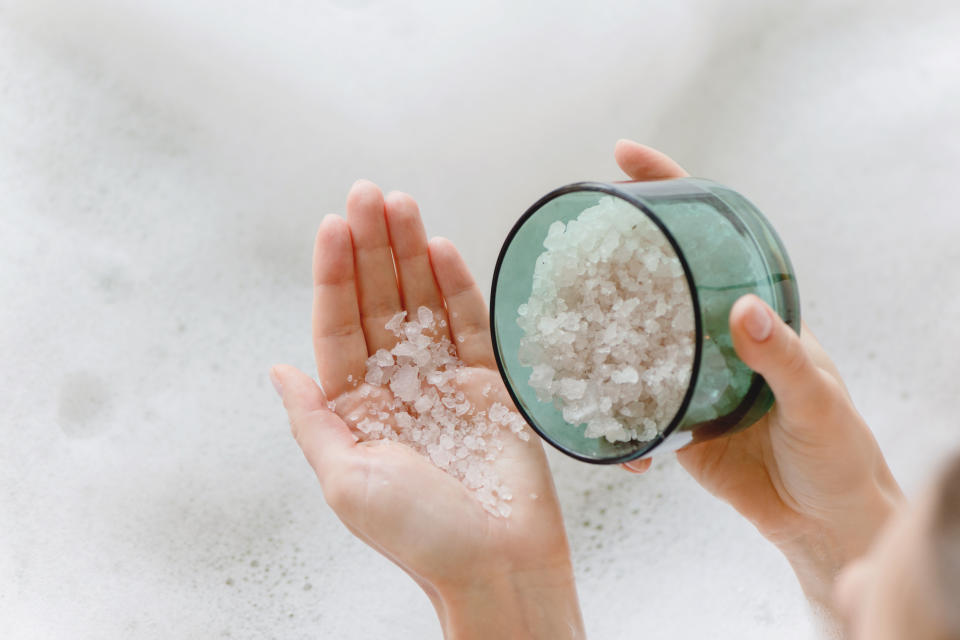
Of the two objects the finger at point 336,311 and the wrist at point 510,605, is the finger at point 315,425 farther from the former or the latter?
the wrist at point 510,605

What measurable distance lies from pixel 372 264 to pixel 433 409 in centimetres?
16

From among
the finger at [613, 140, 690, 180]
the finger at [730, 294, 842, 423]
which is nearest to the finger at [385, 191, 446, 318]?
the finger at [613, 140, 690, 180]

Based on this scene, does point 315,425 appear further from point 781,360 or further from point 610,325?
point 781,360

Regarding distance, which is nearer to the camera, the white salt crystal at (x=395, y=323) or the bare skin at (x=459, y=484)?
the bare skin at (x=459, y=484)

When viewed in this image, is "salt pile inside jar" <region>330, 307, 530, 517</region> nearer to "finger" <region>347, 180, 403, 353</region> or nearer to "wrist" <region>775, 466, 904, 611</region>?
"finger" <region>347, 180, 403, 353</region>

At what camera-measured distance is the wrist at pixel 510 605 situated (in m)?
0.70

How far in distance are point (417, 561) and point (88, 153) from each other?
868 mm

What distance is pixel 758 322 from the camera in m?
0.50

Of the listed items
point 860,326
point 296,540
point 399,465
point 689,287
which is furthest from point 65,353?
point 860,326

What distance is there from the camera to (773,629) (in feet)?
3.45

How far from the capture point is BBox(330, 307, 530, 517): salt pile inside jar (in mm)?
742

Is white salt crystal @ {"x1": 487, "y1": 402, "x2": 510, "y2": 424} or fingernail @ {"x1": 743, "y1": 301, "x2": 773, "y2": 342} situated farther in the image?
white salt crystal @ {"x1": 487, "y1": 402, "x2": 510, "y2": 424}

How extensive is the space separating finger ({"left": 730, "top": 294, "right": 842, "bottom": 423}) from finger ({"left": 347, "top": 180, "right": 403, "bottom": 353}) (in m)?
0.38

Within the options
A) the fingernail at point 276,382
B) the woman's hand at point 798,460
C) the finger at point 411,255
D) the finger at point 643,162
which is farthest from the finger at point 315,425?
the finger at point 643,162
